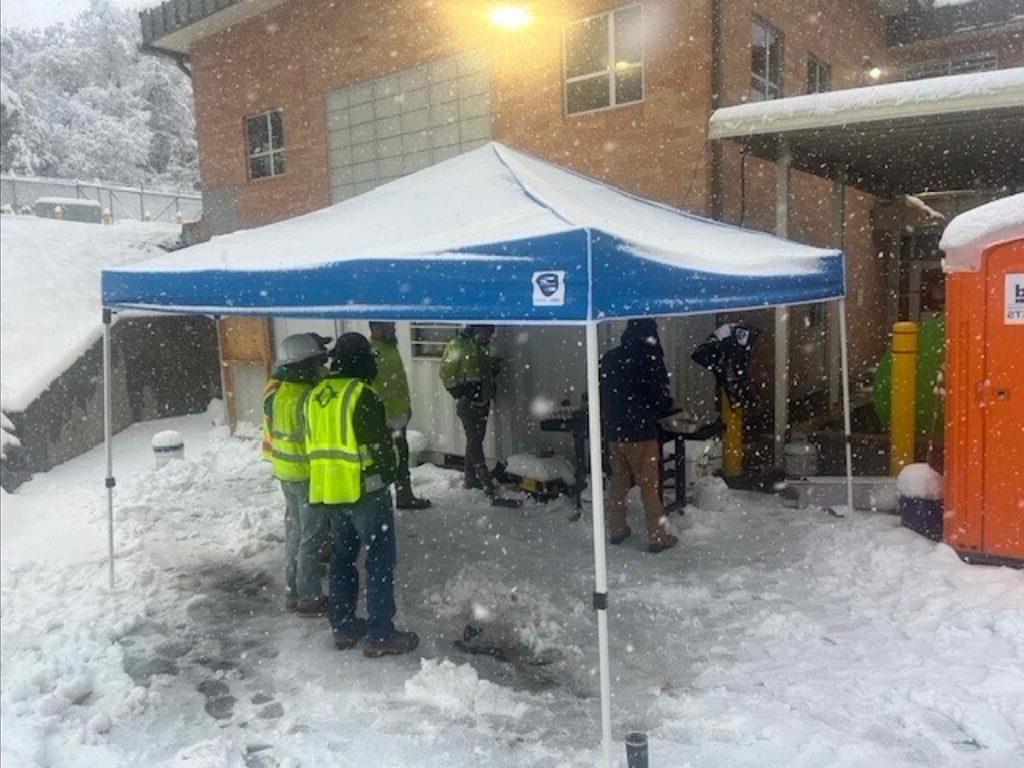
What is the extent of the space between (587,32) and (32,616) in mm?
8016

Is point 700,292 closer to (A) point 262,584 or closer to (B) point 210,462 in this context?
(A) point 262,584

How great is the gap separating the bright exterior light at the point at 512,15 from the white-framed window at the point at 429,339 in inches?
147

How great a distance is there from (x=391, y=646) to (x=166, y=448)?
271 inches

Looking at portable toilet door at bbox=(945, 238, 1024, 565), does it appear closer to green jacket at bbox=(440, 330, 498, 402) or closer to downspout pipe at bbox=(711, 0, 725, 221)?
downspout pipe at bbox=(711, 0, 725, 221)

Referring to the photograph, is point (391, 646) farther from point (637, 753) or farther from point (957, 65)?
point (957, 65)

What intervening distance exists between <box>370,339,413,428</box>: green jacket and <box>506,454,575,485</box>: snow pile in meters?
1.42

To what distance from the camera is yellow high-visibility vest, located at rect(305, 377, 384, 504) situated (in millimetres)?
4492

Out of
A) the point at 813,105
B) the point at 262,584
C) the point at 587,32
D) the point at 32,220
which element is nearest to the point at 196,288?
the point at 262,584

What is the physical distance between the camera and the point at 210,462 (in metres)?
10.4

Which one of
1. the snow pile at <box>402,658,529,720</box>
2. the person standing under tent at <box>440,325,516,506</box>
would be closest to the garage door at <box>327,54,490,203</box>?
the person standing under tent at <box>440,325,516,506</box>

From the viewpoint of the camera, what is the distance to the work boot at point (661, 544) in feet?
20.8

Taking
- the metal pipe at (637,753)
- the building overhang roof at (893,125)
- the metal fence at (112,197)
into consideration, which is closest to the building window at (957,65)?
the building overhang roof at (893,125)

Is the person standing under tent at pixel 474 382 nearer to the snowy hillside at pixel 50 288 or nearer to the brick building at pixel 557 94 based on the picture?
the brick building at pixel 557 94

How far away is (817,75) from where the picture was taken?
11.7 metres
